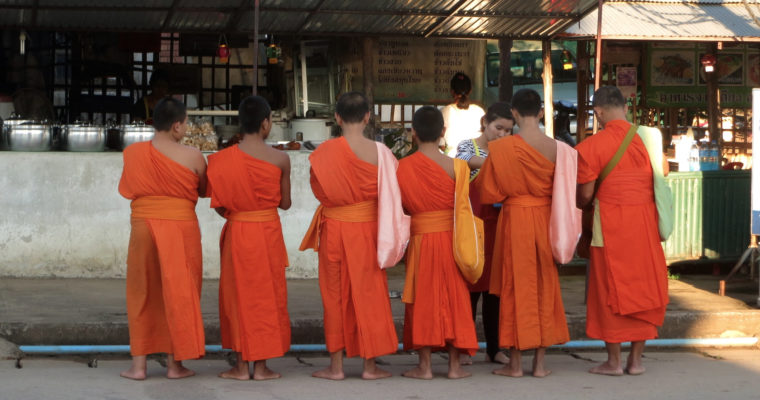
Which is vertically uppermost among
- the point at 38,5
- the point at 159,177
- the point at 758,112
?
the point at 38,5

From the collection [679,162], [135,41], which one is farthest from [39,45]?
[679,162]

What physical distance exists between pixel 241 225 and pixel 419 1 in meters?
4.86

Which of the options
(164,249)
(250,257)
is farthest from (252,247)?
(164,249)

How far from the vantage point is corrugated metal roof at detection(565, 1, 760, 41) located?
11.4 meters

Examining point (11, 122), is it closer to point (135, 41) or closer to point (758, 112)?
point (135, 41)

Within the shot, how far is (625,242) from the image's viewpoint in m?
6.09

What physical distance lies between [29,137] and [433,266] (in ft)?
13.6

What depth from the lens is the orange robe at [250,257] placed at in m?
5.74

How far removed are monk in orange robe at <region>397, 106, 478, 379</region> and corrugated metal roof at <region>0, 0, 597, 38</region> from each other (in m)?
4.32

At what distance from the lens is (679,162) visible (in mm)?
10312

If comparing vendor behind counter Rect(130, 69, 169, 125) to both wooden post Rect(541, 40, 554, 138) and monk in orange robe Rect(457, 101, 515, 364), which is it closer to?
wooden post Rect(541, 40, 554, 138)

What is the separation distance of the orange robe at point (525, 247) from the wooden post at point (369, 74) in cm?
530

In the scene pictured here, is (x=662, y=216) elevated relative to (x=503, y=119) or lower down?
lower down

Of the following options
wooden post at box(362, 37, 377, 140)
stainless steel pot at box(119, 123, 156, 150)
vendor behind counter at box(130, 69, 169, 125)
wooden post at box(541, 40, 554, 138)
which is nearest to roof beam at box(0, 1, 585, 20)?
wooden post at box(541, 40, 554, 138)
